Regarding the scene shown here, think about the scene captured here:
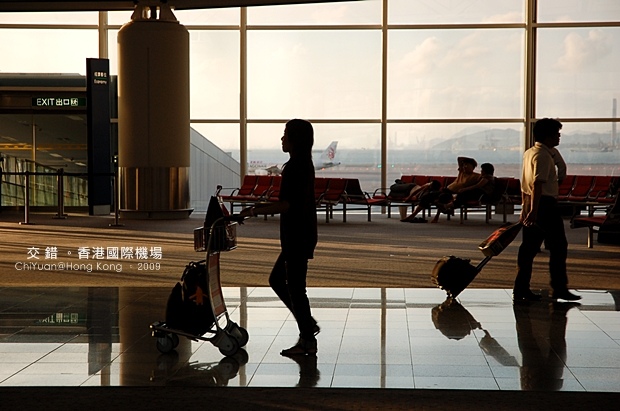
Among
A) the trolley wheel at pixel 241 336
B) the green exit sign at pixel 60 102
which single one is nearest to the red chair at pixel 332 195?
the green exit sign at pixel 60 102

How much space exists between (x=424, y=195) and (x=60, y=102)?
7.96 meters

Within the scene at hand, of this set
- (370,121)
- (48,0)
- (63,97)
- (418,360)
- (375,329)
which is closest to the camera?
(418,360)

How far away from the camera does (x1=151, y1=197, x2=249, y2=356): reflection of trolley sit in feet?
19.4

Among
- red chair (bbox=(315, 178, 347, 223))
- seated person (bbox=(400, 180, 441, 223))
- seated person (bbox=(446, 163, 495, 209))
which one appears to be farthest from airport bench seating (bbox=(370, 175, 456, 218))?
seated person (bbox=(446, 163, 495, 209))

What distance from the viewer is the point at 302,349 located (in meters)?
6.00

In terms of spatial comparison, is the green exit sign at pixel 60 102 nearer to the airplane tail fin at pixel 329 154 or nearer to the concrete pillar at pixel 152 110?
the concrete pillar at pixel 152 110

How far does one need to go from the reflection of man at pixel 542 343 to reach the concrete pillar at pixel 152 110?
36.8ft

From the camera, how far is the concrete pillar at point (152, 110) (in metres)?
18.0

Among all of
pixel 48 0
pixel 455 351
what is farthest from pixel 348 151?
pixel 455 351

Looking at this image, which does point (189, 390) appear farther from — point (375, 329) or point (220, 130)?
point (220, 130)

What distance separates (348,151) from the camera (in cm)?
2209

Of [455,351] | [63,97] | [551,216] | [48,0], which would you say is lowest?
[455,351]

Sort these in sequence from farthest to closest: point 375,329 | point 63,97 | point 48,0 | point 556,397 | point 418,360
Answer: point 63,97 < point 48,0 < point 375,329 < point 418,360 < point 556,397

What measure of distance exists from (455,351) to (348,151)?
1604cm
